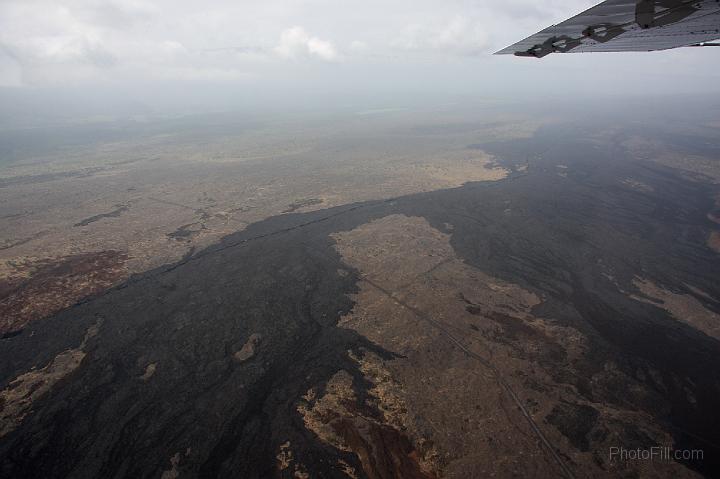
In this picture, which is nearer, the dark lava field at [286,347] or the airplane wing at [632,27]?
the airplane wing at [632,27]

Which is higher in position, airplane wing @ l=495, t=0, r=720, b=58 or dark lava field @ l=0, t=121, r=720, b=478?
airplane wing @ l=495, t=0, r=720, b=58

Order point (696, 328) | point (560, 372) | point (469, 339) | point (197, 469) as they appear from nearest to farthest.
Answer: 1. point (197, 469)
2. point (560, 372)
3. point (469, 339)
4. point (696, 328)

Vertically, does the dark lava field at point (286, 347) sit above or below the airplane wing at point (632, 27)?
below

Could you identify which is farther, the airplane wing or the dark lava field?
the dark lava field

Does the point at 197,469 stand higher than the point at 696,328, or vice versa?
the point at 197,469

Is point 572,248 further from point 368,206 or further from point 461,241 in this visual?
point 368,206

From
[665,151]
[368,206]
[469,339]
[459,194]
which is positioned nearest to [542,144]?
[665,151]

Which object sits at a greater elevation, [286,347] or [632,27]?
[632,27]

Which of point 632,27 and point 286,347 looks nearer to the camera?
point 632,27
